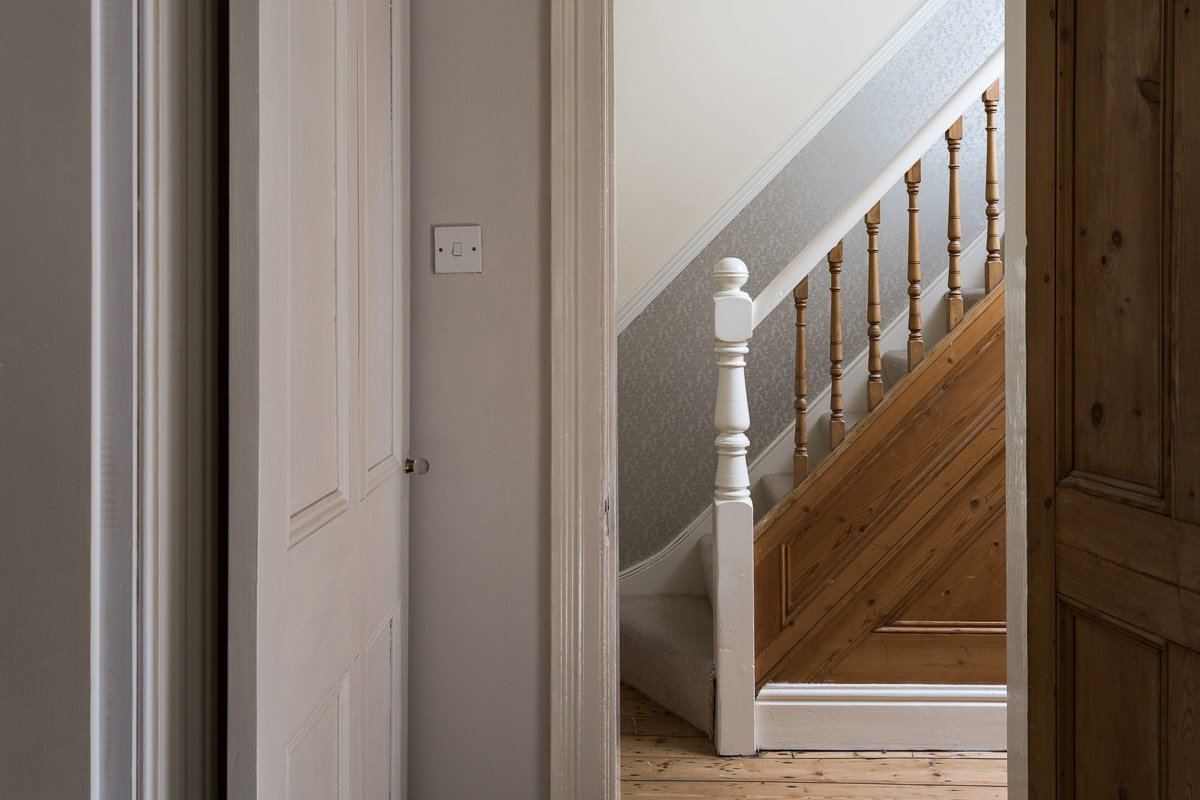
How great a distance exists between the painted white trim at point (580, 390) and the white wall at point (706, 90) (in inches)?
72.5

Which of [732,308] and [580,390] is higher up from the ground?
[732,308]

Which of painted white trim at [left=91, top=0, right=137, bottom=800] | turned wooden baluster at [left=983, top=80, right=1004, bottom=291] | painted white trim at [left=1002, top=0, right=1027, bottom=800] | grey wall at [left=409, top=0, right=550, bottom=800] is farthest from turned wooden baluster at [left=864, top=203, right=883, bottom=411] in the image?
painted white trim at [left=91, top=0, right=137, bottom=800]

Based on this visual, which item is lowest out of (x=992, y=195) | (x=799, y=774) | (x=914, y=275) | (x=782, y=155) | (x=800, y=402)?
(x=799, y=774)

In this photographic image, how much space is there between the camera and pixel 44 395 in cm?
72

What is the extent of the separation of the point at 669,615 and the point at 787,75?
216 cm

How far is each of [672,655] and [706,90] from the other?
85.3 inches

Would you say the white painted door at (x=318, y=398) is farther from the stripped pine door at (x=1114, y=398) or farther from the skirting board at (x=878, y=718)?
the skirting board at (x=878, y=718)

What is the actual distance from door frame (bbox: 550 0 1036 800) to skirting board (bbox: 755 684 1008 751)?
936 millimetres

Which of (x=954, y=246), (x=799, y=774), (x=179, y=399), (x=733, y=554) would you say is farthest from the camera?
(x=954, y=246)

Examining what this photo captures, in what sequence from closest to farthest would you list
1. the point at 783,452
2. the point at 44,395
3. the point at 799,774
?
1. the point at 44,395
2. the point at 799,774
3. the point at 783,452

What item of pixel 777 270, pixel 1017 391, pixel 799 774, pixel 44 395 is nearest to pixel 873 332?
pixel 777 270

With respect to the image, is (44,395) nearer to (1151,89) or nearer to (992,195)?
(1151,89)

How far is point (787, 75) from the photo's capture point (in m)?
3.60

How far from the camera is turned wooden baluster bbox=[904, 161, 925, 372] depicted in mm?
2695
